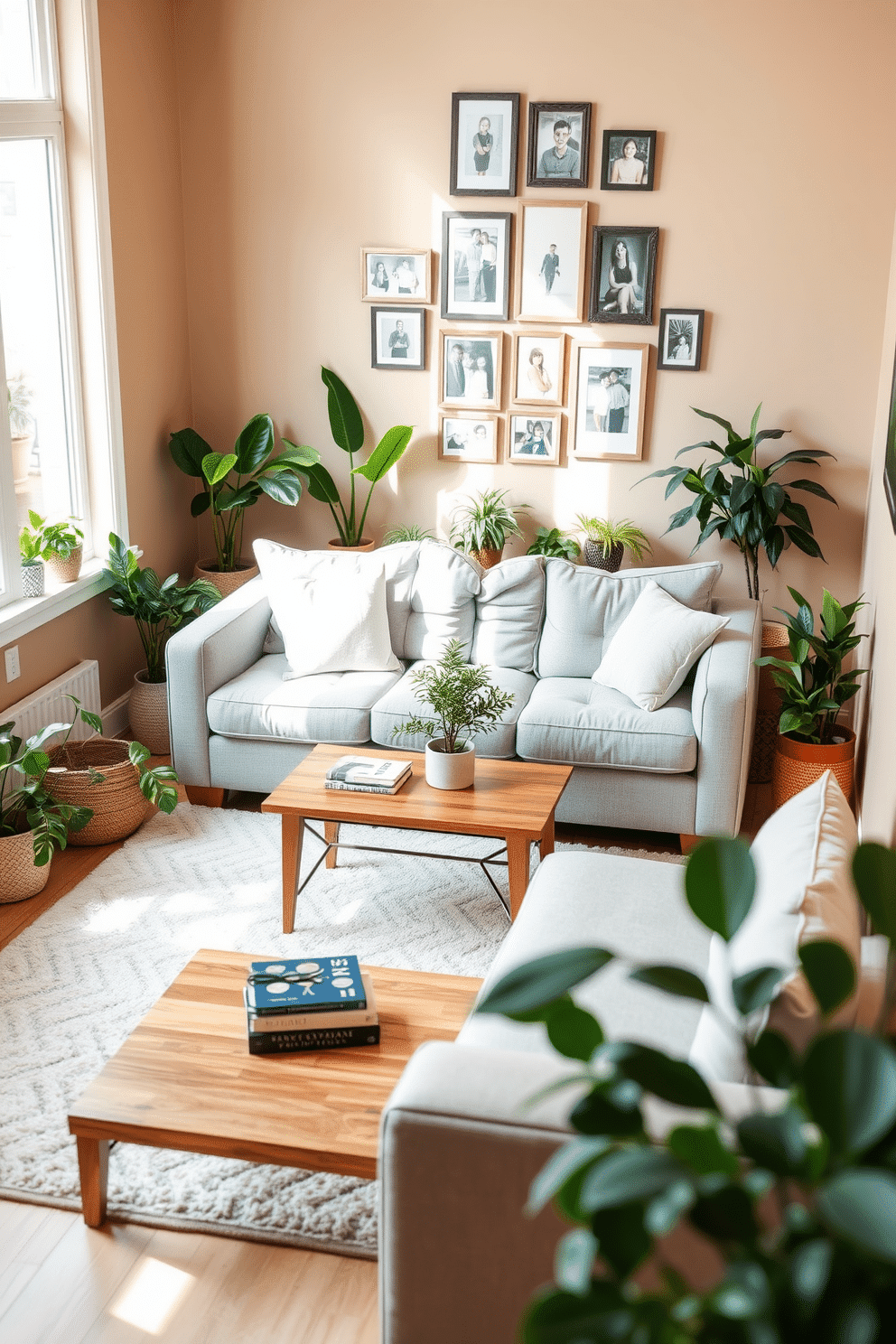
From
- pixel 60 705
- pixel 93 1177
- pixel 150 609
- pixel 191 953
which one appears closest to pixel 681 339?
pixel 150 609

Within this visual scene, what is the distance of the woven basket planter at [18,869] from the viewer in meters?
3.56

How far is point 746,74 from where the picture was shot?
4.61 m

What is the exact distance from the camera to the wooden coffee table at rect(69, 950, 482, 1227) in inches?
85.5

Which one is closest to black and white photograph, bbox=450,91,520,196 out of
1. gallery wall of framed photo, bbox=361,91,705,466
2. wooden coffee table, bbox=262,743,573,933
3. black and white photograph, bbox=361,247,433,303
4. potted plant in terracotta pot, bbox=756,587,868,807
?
gallery wall of framed photo, bbox=361,91,705,466

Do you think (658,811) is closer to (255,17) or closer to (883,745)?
(883,745)

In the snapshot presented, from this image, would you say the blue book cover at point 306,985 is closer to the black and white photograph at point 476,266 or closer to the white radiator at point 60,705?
the white radiator at point 60,705

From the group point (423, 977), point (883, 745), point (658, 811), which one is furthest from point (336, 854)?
point (883, 745)

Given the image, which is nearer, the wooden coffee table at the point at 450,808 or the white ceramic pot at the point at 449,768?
the wooden coffee table at the point at 450,808

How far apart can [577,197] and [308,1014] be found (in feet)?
12.1

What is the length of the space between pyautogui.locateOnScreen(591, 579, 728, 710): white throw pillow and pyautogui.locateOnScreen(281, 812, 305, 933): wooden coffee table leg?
1.20 m

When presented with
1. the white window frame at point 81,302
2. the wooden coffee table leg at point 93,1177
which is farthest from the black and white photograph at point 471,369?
the wooden coffee table leg at point 93,1177

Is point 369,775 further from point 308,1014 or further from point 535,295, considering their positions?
point 535,295

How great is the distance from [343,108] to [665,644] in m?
2.72

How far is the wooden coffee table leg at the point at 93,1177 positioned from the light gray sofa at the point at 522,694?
1.75 meters
